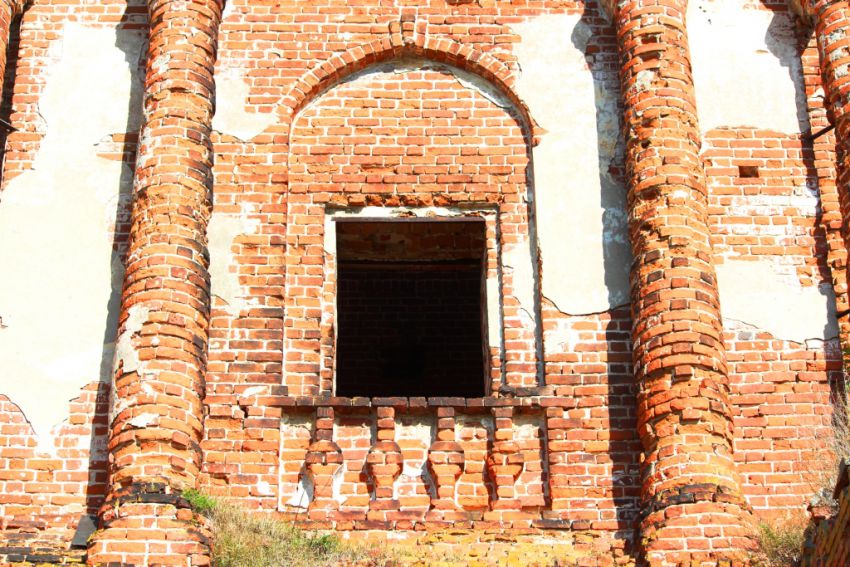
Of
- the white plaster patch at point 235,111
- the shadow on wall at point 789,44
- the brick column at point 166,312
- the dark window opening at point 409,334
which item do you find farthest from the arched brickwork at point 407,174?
the dark window opening at point 409,334

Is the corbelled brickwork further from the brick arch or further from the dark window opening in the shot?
the dark window opening

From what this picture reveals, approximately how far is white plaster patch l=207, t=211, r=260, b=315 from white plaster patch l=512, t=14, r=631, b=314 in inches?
85.9

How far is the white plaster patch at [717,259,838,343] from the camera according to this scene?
9.38 m

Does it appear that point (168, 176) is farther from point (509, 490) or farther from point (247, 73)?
point (509, 490)

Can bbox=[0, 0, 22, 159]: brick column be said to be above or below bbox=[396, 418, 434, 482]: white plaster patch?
above

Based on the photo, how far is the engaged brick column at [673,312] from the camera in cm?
816

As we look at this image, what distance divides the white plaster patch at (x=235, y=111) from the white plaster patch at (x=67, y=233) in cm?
66

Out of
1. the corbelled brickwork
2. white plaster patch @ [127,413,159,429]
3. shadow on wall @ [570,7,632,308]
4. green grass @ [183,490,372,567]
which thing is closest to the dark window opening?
the corbelled brickwork

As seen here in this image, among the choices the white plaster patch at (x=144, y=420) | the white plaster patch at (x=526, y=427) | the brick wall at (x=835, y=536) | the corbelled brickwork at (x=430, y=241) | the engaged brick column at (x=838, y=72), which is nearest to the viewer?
the brick wall at (x=835, y=536)

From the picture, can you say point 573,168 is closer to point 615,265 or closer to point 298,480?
point 615,265

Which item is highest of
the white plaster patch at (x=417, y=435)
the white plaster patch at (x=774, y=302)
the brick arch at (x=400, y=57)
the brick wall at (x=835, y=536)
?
the brick arch at (x=400, y=57)

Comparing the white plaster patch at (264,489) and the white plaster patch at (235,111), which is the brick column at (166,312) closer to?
the white plaster patch at (235,111)

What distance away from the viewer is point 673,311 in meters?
8.85

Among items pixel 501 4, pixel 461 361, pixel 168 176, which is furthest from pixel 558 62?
pixel 461 361
